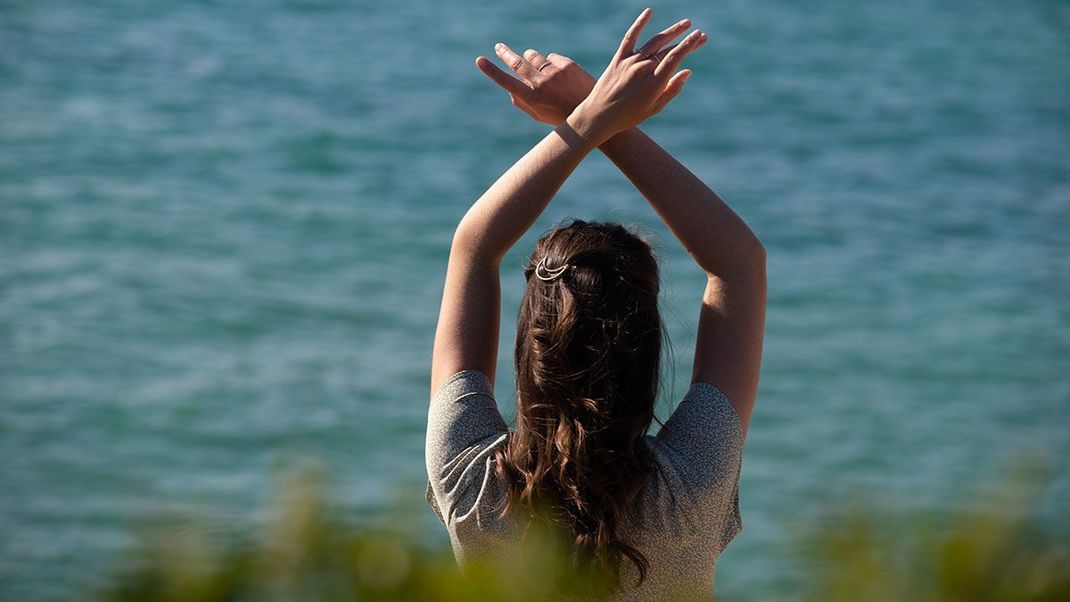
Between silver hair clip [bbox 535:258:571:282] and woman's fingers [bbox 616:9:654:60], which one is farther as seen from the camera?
woman's fingers [bbox 616:9:654:60]

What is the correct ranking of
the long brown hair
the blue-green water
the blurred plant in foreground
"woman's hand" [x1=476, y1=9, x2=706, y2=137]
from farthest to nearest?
the blue-green water → "woman's hand" [x1=476, y1=9, x2=706, y2=137] → the long brown hair → the blurred plant in foreground

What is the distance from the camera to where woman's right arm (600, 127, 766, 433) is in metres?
2.06

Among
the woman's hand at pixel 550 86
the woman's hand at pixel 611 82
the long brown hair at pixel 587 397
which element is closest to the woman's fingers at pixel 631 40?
the woman's hand at pixel 611 82

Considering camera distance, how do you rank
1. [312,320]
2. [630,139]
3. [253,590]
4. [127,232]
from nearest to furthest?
1. [253,590]
2. [630,139]
3. [312,320]
4. [127,232]

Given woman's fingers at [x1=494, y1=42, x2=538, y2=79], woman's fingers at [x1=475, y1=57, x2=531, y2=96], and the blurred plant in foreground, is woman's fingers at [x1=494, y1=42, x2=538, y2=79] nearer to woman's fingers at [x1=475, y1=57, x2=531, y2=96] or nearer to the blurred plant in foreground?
woman's fingers at [x1=475, y1=57, x2=531, y2=96]

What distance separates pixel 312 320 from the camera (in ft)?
31.0

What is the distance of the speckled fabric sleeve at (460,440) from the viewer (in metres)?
1.94

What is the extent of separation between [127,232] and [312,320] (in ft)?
6.49

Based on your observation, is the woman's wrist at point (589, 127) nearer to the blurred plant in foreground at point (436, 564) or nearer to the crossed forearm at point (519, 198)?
the crossed forearm at point (519, 198)

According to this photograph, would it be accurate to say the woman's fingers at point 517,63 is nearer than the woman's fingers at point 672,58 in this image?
No

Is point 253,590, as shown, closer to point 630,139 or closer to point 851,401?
point 630,139

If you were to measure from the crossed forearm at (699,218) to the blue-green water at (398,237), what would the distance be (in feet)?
12.8

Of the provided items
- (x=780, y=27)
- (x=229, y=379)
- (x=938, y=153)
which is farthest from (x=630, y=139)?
(x=780, y=27)

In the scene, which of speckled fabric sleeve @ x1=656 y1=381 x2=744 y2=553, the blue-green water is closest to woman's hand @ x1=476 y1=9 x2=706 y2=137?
speckled fabric sleeve @ x1=656 y1=381 x2=744 y2=553
